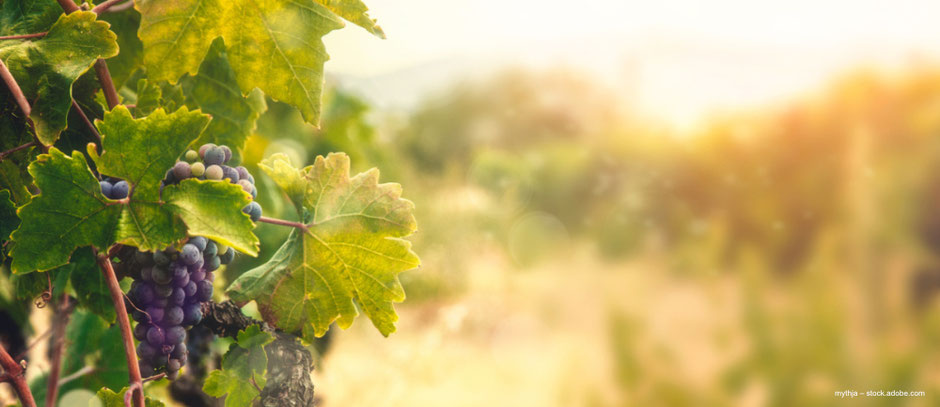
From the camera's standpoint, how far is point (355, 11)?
17.8 inches

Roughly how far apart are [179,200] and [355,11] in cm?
17

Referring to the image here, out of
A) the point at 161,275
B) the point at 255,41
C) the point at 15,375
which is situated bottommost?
the point at 15,375

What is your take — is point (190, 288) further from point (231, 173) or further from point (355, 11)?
point (355, 11)

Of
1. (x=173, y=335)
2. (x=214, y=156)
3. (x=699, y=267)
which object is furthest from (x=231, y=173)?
(x=699, y=267)

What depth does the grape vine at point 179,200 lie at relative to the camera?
385 millimetres

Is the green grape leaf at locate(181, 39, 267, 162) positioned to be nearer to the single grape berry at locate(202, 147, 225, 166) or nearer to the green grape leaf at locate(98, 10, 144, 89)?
the green grape leaf at locate(98, 10, 144, 89)

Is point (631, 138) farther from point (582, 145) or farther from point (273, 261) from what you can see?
point (273, 261)

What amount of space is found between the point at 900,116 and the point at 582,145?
3.77m

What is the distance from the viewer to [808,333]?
336 cm

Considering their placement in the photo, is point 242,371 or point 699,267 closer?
point 242,371

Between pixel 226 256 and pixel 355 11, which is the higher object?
pixel 355 11

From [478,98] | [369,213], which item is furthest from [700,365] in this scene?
[478,98]

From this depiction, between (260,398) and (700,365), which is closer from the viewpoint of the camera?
(260,398)

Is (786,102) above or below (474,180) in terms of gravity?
above
